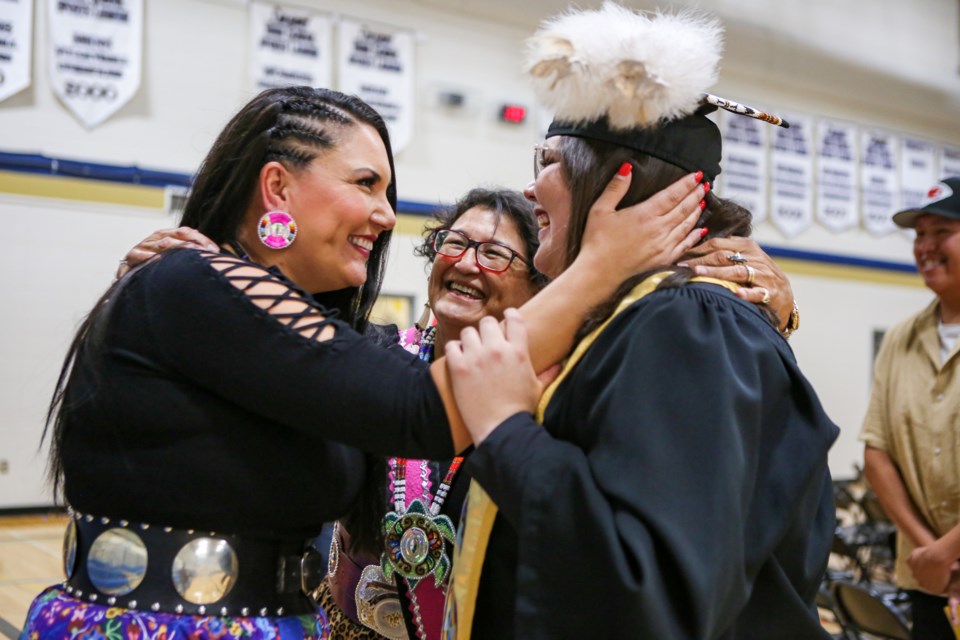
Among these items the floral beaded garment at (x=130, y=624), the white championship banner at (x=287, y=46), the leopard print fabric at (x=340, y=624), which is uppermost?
the white championship banner at (x=287, y=46)

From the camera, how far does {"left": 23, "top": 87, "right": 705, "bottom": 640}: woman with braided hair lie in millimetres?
1495

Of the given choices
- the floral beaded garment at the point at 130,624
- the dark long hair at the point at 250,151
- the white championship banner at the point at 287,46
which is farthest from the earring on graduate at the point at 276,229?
the white championship banner at the point at 287,46

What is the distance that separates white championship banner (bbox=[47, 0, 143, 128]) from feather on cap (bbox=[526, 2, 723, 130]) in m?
6.58

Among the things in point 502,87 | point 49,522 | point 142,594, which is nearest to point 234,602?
point 142,594

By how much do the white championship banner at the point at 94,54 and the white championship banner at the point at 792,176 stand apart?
7.03 metres

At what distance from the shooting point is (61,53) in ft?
23.2

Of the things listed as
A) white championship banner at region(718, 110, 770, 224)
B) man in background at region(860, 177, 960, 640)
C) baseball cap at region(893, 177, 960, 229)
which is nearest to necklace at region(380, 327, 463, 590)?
man in background at region(860, 177, 960, 640)

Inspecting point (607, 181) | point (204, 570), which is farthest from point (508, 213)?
point (204, 570)

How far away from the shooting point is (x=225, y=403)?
1.57 m

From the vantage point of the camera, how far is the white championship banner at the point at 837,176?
11109 millimetres

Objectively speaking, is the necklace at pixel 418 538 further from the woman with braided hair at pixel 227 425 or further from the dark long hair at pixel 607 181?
the dark long hair at pixel 607 181

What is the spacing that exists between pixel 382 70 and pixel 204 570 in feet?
24.2

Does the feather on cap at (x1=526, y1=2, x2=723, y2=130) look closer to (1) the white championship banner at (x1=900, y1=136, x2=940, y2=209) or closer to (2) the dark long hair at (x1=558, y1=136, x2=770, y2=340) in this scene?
(2) the dark long hair at (x1=558, y1=136, x2=770, y2=340)

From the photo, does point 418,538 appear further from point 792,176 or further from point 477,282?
point 792,176
